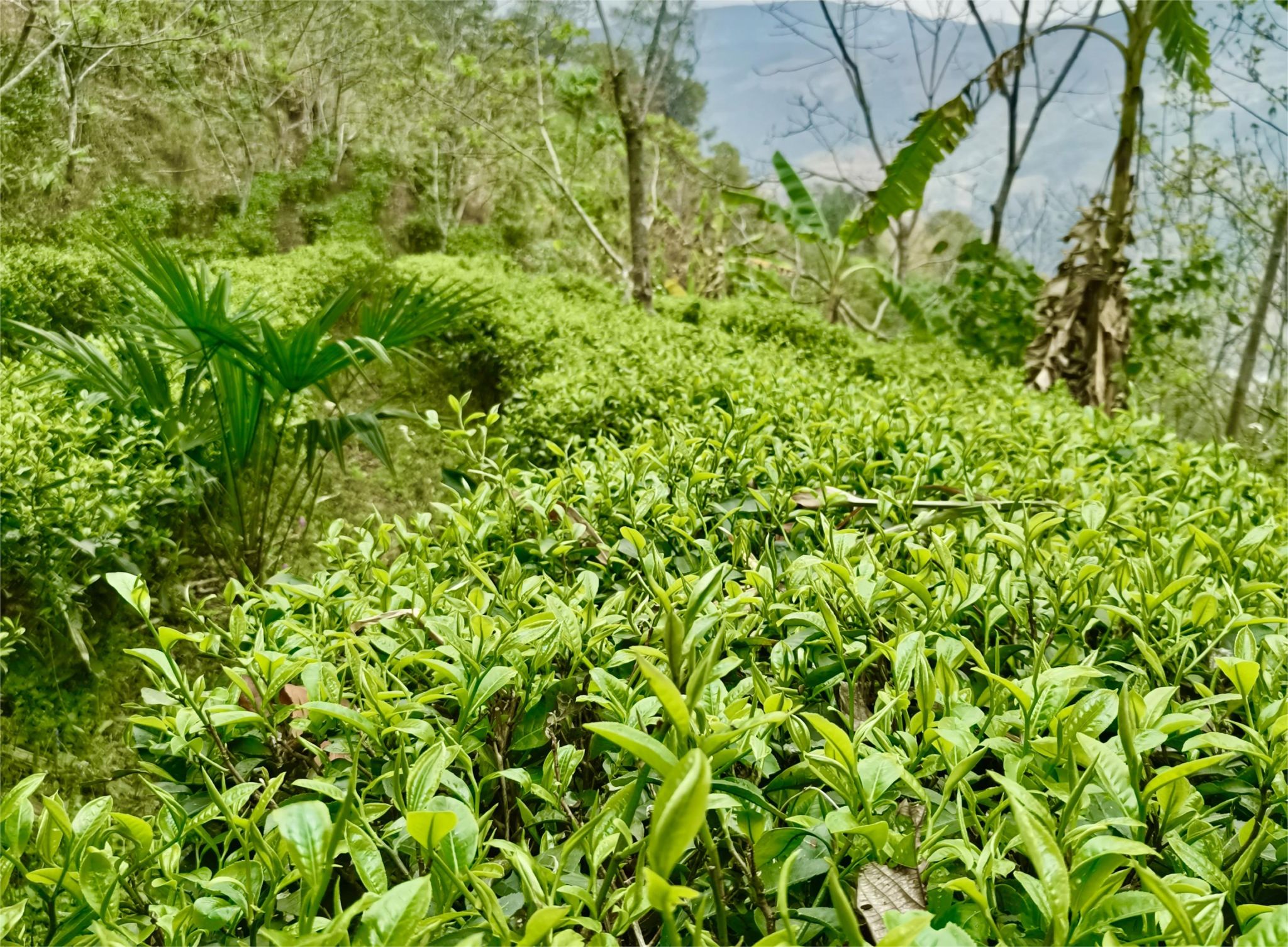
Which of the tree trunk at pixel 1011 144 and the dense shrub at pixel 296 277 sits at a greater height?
the tree trunk at pixel 1011 144

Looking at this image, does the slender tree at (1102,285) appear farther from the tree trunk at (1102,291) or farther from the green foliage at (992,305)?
the green foliage at (992,305)

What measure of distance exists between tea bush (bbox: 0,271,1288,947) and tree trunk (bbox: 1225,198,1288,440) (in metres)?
5.41

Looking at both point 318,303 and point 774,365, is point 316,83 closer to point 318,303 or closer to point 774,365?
point 318,303

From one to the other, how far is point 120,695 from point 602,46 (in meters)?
5.81

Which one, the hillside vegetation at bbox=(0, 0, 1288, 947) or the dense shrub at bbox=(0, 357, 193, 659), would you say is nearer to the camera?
the hillside vegetation at bbox=(0, 0, 1288, 947)

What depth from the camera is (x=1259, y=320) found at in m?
5.28

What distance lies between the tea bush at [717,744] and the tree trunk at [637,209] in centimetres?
379

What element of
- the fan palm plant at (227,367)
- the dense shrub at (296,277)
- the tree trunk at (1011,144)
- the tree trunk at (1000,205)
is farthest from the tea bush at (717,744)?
the tree trunk at (1011,144)

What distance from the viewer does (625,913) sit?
30 cm

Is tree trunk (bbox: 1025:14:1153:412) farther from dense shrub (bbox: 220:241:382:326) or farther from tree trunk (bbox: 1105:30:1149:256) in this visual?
dense shrub (bbox: 220:241:382:326)

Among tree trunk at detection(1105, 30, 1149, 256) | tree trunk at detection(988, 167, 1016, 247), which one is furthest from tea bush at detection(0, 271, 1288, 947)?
tree trunk at detection(988, 167, 1016, 247)

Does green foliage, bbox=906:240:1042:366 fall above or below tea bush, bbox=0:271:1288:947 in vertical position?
above

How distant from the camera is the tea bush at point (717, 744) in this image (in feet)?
0.98

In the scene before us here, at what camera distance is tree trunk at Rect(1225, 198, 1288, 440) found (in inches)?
197
